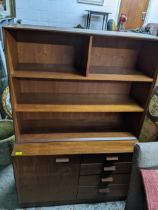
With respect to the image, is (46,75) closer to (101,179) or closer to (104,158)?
(104,158)

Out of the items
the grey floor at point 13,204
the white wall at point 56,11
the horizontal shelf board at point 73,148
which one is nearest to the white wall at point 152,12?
the white wall at point 56,11

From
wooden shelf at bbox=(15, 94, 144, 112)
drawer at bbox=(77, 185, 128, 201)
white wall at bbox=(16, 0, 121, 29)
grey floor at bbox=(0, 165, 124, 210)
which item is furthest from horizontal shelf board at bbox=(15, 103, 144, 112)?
white wall at bbox=(16, 0, 121, 29)

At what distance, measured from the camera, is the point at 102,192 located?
1.53 meters

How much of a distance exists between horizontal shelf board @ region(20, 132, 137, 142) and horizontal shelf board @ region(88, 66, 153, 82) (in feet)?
1.77

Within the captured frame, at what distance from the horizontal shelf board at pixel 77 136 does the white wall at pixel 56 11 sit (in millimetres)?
4529

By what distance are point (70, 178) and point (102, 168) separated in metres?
0.27

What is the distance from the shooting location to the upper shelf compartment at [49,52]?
1.25 metres

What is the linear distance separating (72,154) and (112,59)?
2.67 feet

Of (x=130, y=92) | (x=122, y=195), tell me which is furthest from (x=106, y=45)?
(x=122, y=195)

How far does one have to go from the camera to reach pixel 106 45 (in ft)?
4.53

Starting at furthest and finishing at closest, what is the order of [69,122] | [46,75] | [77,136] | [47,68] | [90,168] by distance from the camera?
[69,122] → [77,136] → [90,168] → [47,68] → [46,75]

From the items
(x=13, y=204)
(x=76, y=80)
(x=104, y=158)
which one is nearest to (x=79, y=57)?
(x=76, y=80)

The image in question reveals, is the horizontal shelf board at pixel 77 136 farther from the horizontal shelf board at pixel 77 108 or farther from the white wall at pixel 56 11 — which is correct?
the white wall at pixel 56 11

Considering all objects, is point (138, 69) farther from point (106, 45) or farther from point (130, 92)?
point (106, 45)
